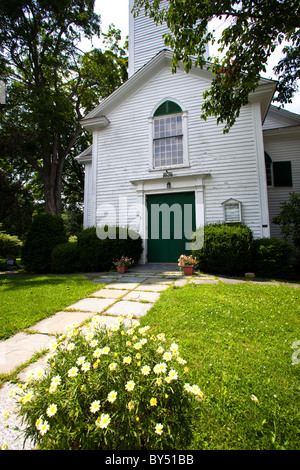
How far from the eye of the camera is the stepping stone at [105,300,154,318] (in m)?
3.12

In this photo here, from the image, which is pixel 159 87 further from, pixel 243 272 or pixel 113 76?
pixel 113 76

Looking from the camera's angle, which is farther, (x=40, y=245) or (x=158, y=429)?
(x=40, y=245)

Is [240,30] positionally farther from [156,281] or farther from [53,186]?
[53,186]

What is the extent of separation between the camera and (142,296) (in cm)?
399

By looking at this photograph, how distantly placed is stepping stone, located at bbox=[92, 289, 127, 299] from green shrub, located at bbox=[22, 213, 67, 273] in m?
4.45

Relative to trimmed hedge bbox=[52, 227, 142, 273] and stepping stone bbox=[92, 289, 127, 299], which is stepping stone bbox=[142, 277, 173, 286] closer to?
stepping stone bbox=[92, 289, 127, 299]

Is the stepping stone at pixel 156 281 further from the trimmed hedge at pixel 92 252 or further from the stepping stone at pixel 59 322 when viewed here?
the stepping stone at pixel 59 322

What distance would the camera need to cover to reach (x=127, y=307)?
11.1 ft

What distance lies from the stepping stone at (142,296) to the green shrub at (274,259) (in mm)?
3646

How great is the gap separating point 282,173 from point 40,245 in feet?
35.0

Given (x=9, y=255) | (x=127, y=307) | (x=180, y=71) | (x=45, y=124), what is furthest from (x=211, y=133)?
(x=9, y=255)

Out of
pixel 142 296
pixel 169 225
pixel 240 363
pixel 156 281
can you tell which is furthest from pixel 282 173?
pixel 240 363

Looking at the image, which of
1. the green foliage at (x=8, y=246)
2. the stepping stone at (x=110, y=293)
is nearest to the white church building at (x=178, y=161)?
the stepping stone at (x=110, y=293)
